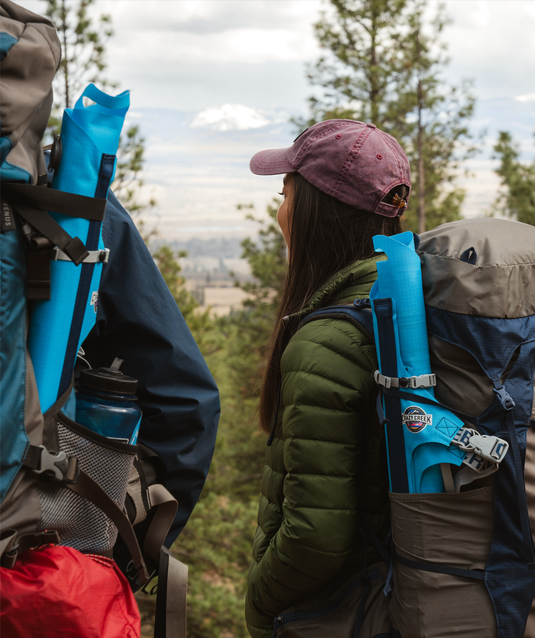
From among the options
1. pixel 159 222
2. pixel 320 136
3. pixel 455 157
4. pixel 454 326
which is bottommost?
pixel 454 326

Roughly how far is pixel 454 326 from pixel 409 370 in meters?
0.14

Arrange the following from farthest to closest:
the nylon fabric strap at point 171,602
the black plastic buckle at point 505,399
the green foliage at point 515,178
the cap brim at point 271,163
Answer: the green foliage at point 515,178 < the cap brim at point 271,163 < the nylon fabric strap at point 171,602 < the black plastic buckle at point 505,399

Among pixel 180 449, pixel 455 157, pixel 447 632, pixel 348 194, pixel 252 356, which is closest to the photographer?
pixel 447 632

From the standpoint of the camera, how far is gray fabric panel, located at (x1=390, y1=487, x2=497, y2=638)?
3.99ft

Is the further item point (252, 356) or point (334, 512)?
point (252, 356)

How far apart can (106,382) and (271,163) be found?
0.96 meters

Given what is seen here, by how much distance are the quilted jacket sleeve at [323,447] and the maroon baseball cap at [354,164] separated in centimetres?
44

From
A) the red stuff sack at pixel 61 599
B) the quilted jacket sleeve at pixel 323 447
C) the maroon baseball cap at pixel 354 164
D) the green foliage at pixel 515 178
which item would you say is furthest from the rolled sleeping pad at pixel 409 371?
the green foliage at pixel 515 178

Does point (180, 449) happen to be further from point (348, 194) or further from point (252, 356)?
point (252, 356)

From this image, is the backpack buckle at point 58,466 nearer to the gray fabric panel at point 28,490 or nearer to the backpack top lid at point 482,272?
the gray fabric panel at point 28,490

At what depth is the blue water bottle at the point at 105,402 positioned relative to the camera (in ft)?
4.10

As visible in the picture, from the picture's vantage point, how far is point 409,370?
128 centimetres

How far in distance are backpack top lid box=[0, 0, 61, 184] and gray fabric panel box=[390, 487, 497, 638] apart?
3.41ft

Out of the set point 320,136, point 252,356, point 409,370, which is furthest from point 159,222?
point 409,370
